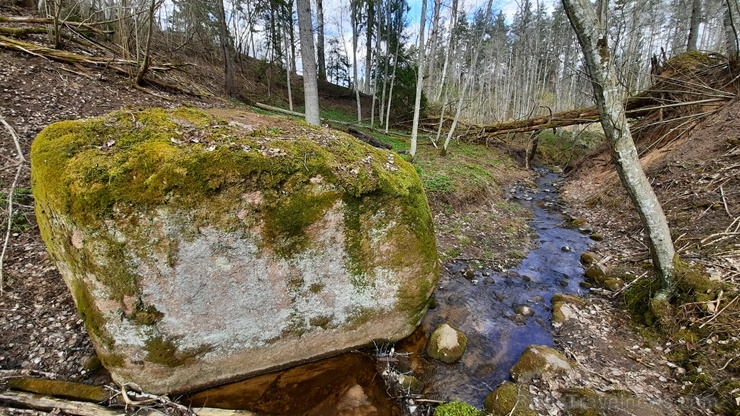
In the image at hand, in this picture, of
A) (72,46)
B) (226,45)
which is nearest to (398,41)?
(226,45)

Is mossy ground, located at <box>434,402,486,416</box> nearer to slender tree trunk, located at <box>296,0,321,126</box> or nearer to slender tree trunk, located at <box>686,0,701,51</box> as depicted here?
slender tree trunk, located at <box>296,0,321,126</box>

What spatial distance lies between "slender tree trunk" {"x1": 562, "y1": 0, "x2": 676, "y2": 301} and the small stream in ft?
5.08

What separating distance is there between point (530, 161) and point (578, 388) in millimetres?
16355

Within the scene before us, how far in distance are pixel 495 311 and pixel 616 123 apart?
2.94 metres

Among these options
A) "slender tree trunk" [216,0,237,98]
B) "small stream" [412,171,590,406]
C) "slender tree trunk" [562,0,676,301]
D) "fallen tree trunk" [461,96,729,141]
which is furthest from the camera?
"slender tree trunk" [216,0,237,98]

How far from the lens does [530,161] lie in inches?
684

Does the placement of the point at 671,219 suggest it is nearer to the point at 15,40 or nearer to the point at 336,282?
the point at 336,282

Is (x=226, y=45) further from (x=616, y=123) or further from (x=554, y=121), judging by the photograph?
(x=554, y=121)

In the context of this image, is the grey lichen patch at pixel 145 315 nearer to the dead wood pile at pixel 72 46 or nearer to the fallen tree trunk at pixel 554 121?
the dead wood pile at pixel 72 46

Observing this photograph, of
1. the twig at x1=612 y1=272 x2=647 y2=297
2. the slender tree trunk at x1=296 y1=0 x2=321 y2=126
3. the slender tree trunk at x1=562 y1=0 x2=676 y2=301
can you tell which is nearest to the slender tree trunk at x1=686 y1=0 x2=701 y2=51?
the twig at x1=612 y1=272 x2=647 y2=297

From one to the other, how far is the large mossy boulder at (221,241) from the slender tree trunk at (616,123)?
225cm

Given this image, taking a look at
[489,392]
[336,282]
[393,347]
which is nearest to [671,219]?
[489,392]

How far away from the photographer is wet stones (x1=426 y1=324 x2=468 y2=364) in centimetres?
377

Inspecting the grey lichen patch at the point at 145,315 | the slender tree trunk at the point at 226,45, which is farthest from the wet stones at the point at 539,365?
the slender tree trunk at the point at 226,45
